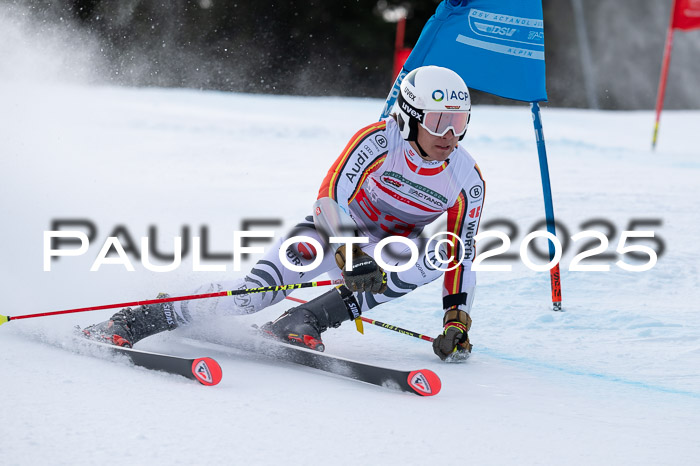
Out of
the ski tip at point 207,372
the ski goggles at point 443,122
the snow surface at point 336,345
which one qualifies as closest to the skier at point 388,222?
the ski goggles at point 443,122

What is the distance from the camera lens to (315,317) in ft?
11.5

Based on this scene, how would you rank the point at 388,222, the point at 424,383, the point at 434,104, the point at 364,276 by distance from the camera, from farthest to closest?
the point at 388,222
the point at 434,104
the point at 364,276
the point at 424,383

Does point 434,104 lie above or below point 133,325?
above

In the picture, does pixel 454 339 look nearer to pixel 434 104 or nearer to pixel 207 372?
pixel 434 104

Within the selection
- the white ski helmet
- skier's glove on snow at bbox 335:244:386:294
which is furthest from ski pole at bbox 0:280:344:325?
the white ski helmet

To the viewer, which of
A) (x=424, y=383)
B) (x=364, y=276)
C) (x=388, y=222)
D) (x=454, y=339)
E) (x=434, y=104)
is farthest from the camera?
(x=388, y=222)

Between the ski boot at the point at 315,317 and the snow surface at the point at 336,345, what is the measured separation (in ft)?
0.55

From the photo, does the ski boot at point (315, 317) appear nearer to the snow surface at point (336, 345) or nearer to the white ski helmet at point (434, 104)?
the snow surface at point (336, 345)

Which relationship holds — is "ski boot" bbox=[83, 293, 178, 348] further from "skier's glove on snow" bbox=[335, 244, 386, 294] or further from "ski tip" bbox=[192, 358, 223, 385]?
"skier's glove on snow" bbox=[335, 244, 386, 294]

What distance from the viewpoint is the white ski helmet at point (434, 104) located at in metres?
3.28

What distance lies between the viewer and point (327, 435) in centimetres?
234

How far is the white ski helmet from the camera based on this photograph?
328 cm

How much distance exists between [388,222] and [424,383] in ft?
3.23

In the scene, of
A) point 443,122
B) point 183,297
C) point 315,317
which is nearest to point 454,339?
point 315,317
